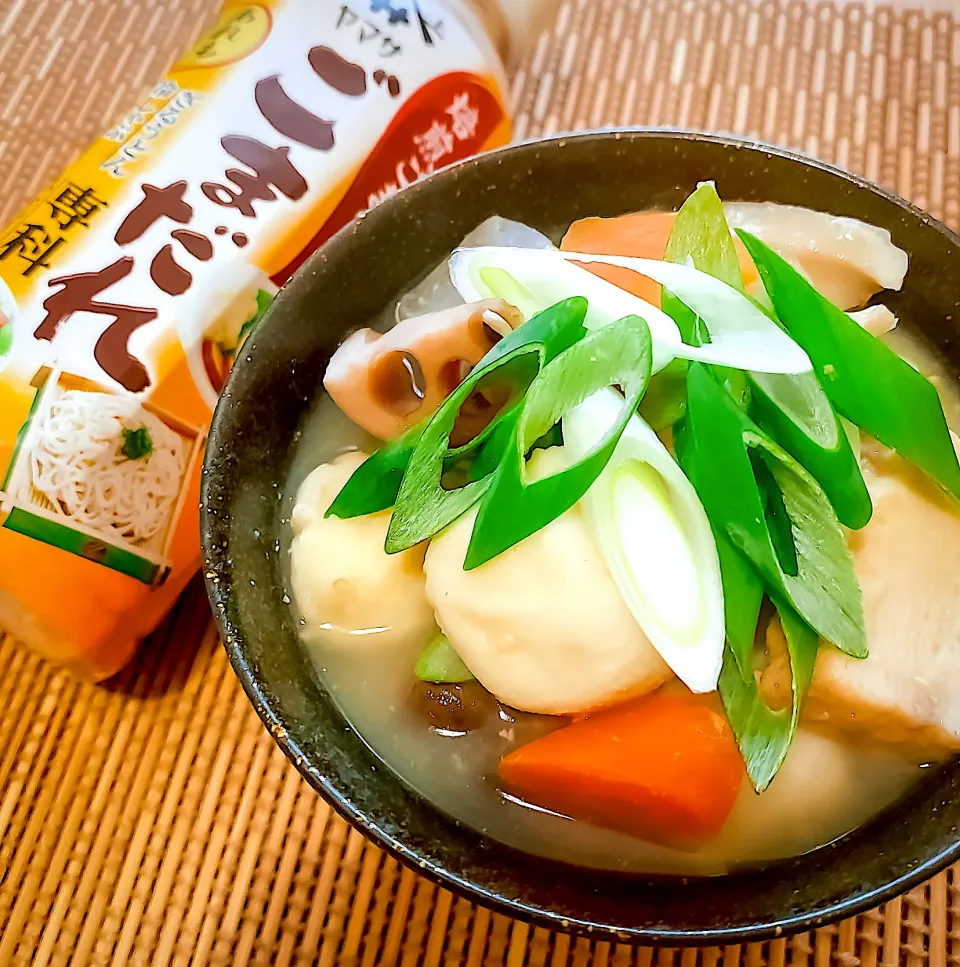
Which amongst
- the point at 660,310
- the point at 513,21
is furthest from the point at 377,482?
the point at 513,21

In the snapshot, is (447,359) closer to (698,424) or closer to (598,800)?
(698,424)

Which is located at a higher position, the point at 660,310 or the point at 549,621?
the point at 660,310

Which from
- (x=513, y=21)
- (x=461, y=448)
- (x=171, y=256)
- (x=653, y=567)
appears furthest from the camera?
(x=513, y=21)

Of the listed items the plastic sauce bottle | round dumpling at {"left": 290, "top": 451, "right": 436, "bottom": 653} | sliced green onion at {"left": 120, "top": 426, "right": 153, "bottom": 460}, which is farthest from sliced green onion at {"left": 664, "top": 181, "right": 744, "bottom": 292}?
sliced green onion at {"left": 120, "top": 426, "right": 153, "bottom": 460}

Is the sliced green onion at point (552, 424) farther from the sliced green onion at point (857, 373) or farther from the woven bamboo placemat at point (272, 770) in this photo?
the woven bamboo placemat at point (272, 770)

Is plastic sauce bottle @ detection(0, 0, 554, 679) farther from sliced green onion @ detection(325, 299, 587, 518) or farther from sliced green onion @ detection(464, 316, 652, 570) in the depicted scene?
sliced green onion @ detection(464, 316, 652, 570)

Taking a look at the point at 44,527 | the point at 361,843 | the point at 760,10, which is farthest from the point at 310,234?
the point at 760,10

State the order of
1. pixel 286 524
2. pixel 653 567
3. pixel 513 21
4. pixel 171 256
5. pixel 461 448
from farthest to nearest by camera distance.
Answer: pixel 513 21
pixel 171 256
pixel 286 524
pixel 461 448
pixel 653 567

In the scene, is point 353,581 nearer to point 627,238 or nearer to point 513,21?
point 627,238
